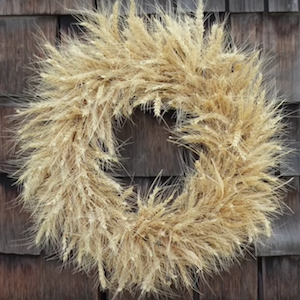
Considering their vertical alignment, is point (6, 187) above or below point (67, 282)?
above

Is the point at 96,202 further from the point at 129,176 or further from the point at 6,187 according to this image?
the point at 6,187

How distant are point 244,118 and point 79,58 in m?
0.36

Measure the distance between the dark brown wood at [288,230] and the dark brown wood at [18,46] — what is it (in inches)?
24.3

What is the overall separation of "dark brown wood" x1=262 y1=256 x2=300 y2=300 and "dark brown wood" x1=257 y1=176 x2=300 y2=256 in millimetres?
31

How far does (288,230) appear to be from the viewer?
0.94 meters

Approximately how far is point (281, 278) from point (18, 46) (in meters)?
0.77

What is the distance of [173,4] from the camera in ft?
3.01

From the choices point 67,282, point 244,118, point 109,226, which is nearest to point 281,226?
point 244,118

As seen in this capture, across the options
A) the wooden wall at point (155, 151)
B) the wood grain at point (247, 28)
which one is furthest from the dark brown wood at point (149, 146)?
the wood grain at point (247, 28)

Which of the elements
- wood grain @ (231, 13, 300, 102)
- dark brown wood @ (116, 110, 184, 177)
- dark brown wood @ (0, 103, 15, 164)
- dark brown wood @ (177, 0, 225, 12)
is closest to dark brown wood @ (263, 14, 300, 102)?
wood grain @ (231, 13, 300, 102)

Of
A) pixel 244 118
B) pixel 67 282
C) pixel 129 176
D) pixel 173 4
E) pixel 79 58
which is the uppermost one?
pixel 173 4

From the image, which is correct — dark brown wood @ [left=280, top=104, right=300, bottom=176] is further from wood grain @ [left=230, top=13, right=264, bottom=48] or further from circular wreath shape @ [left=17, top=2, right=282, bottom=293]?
wood grain @ [left=230, top=13, right=264, bottom=48]

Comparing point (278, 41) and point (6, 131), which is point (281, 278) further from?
point (6, 131)

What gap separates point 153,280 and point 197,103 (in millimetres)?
372
